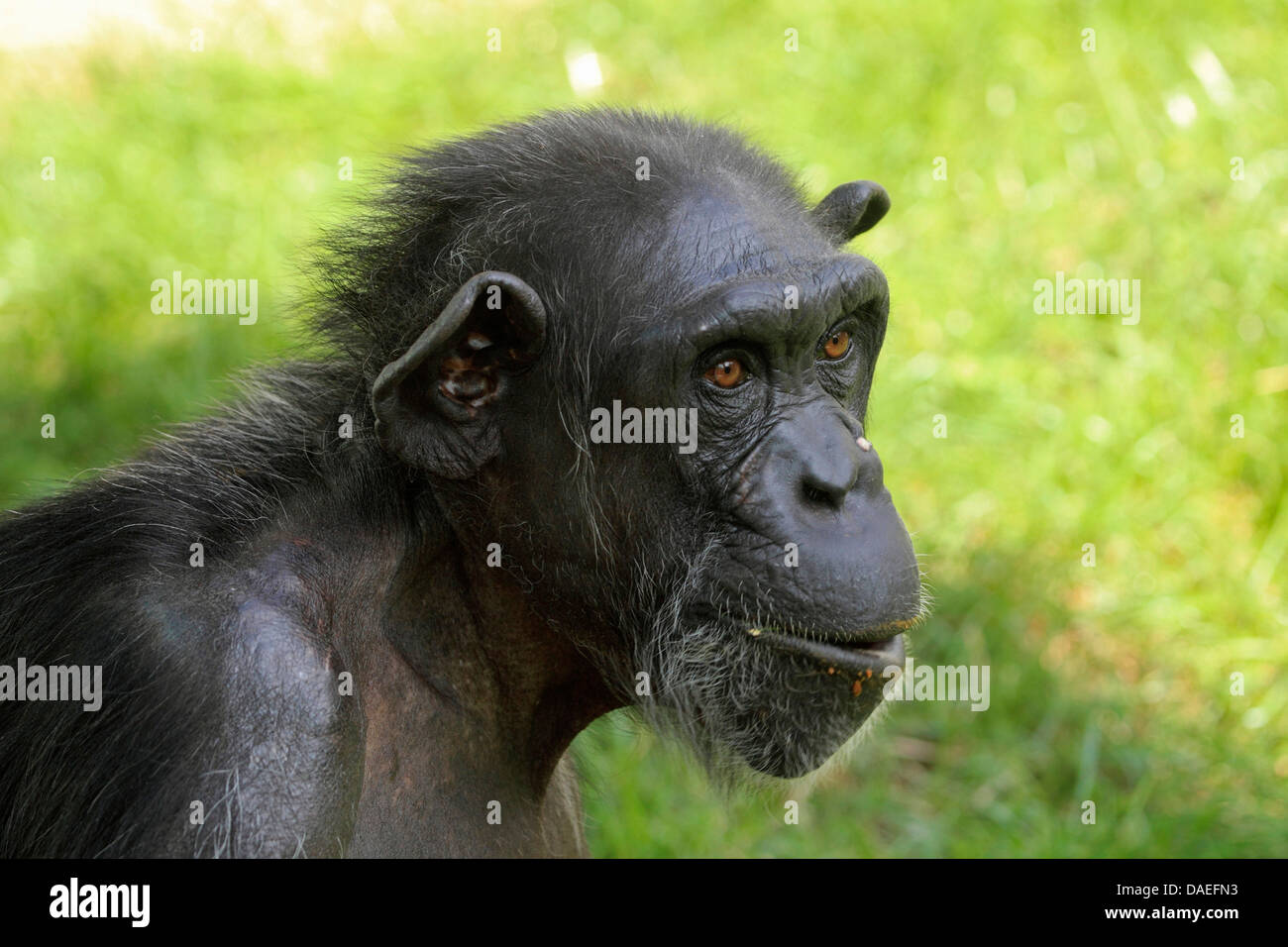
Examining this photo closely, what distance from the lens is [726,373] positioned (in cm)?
379

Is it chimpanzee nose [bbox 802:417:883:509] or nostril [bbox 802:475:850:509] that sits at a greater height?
A: chimpanzee nose [bbox 802:417:883:509]

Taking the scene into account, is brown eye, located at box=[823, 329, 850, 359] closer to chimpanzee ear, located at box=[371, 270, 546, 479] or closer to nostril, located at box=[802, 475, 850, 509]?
nostril, located at box=[802, 475, 850, 509]

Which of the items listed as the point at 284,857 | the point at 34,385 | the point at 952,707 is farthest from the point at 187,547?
the point at 34,385

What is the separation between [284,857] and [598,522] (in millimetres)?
1171

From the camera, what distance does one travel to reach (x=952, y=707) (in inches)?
267

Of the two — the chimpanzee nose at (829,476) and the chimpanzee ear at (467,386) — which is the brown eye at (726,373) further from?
the chimpanzee ear at (467,386)

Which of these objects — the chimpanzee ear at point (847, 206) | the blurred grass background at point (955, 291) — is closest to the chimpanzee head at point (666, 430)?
the chimpanzee ear at point (847, 206)

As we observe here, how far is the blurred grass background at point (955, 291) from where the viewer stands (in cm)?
649

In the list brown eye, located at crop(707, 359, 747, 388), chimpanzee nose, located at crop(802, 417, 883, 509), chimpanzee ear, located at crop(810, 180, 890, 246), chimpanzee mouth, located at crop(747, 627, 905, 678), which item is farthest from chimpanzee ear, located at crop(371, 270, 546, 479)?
chimpanzee ear, located at crop(810, 180, 890, 246)

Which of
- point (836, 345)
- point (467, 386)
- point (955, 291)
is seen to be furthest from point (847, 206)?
point (955, 291)

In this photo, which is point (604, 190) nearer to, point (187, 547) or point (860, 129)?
point (187, 547)

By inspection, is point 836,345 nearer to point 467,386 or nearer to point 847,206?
point 847,206

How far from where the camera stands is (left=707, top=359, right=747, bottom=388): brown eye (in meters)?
3.78

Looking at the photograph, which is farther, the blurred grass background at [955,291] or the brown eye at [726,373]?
the blurred grass background at [955,291]
